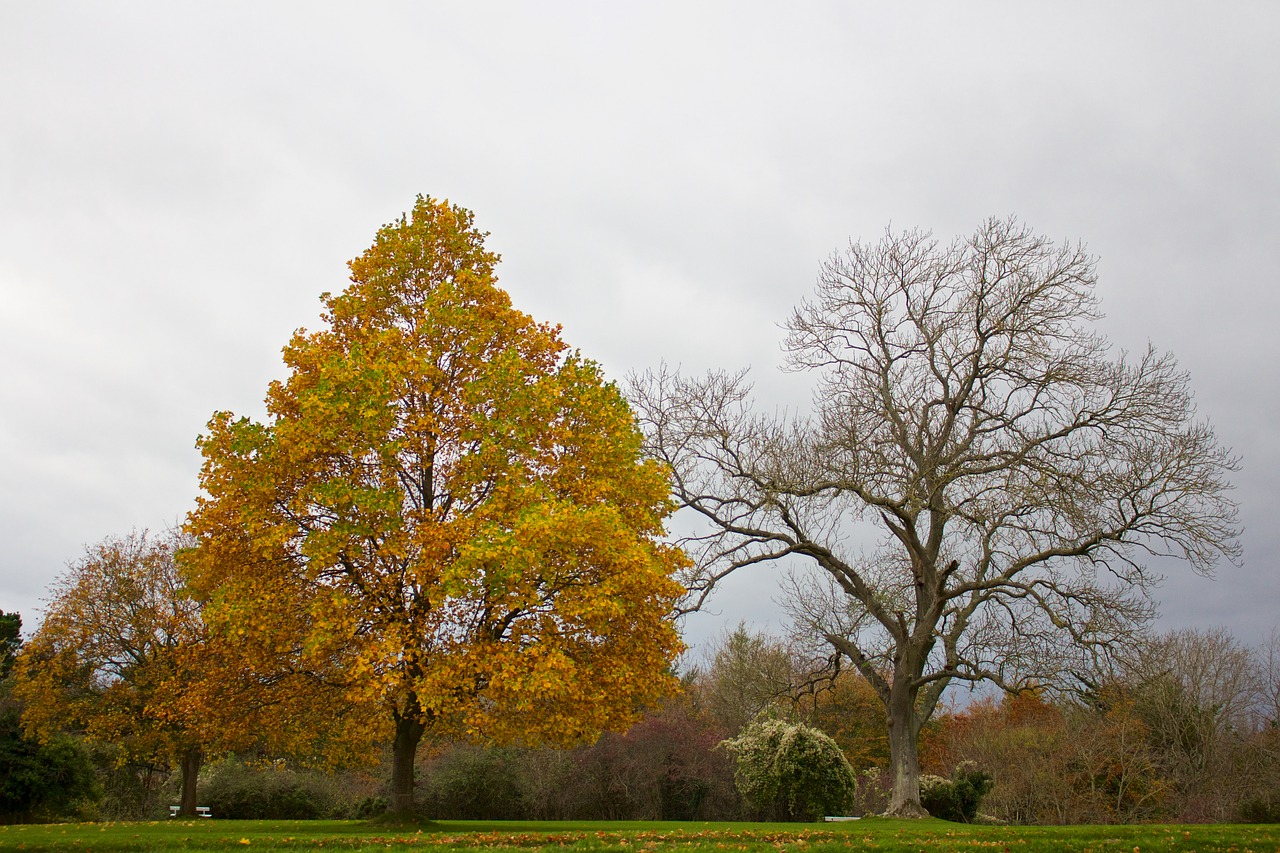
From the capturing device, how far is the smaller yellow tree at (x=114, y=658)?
979 inches

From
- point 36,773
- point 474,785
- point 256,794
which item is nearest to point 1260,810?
point 474,785

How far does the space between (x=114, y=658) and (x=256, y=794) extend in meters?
6.47

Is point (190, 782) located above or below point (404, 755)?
below

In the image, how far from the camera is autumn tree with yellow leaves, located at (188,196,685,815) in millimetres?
14758

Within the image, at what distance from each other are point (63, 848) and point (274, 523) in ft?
19.1

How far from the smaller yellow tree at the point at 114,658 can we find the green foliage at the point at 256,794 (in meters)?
1.39

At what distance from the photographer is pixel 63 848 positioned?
40.4 ft

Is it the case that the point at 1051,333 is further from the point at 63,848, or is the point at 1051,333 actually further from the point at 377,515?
the point at 63,848

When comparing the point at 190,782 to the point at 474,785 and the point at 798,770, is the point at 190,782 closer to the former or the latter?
the point at 474,785

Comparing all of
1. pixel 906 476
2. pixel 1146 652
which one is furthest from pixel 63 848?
pixel 1146 652

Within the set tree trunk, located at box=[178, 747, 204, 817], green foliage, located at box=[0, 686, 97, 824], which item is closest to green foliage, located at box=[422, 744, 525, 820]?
tree trunk, located at box=[178, 747, 204, 817]

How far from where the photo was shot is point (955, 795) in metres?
26.8

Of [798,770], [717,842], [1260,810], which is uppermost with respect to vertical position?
[717,842]

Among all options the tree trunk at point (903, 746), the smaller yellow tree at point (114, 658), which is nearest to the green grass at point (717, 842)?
the tree trunk at point (903, 746)
